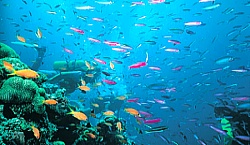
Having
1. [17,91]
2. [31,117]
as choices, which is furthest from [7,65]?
[31,117]

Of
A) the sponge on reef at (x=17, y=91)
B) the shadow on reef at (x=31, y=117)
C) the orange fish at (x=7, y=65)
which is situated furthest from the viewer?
the orange fish at (x=7, y=65)

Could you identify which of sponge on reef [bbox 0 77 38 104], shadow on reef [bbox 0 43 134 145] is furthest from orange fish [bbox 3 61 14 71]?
sponge on reef [bbox 0 77 38 104]

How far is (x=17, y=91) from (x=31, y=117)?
627 mm

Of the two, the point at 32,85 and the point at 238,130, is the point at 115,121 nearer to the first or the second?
the point at 32,85

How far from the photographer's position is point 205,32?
65.2 meters

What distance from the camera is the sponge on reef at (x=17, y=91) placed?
4.21 m

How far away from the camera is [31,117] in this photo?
448 cm

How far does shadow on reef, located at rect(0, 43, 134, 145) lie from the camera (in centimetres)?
394

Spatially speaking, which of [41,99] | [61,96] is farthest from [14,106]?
[61,96]

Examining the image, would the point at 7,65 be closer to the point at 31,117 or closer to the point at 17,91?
the point at 17,91

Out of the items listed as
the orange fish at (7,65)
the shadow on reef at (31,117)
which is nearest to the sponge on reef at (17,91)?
the shadow on reef at (31,117)

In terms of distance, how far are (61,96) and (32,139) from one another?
1570 mm

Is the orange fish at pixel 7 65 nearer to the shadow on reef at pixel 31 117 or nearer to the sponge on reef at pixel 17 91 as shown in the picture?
the shadow on reef at pixel 31 117

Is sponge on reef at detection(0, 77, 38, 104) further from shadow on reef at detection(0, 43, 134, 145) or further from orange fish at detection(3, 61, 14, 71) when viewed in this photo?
orange fish at detection(3, 61, 14, 71)
